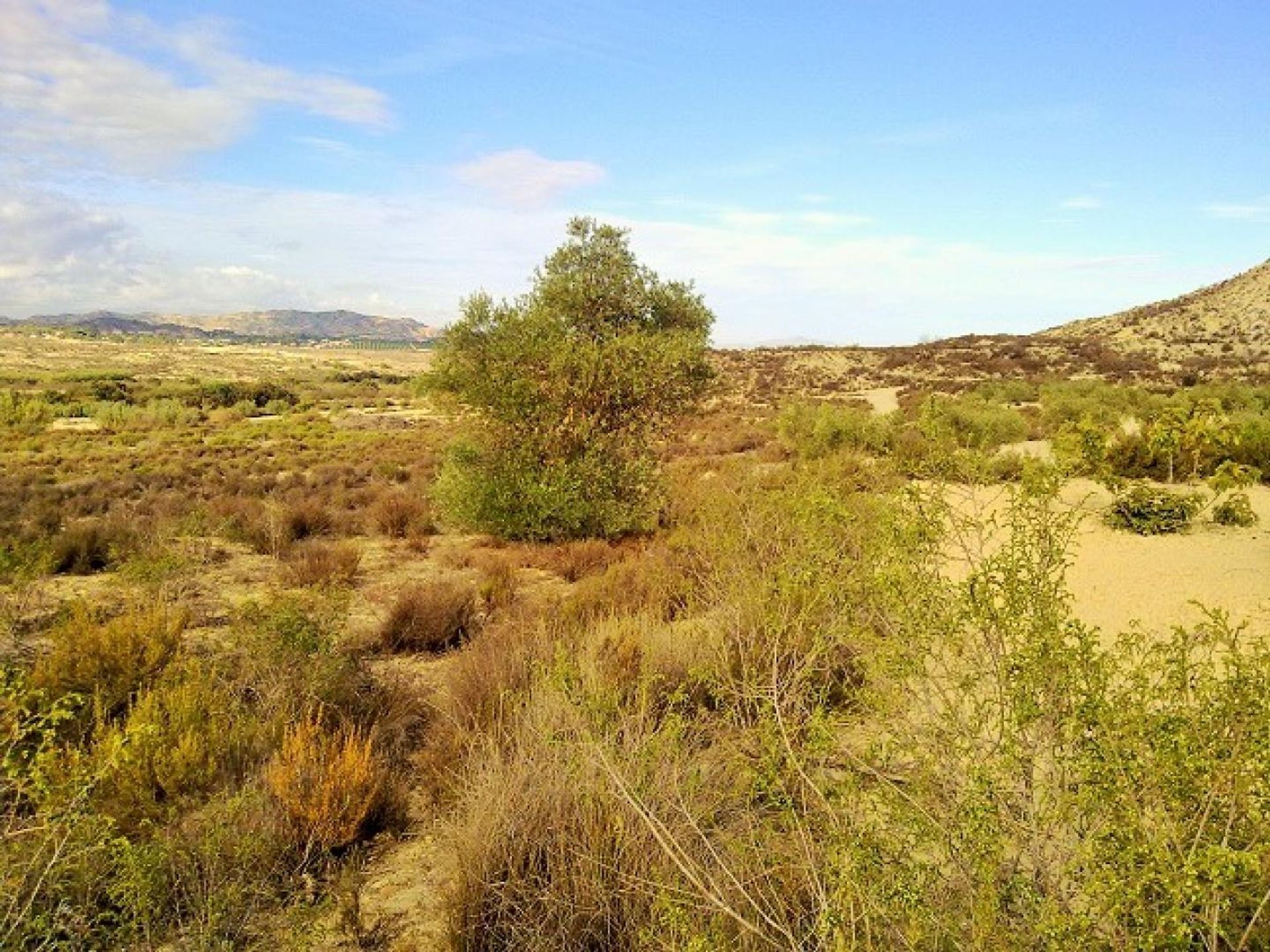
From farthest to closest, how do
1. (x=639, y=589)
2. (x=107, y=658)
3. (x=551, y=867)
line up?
(x=639, y=589)
(x=107, y=658)
(x=551, y=867)

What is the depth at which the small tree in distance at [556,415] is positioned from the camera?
12875 millimetres

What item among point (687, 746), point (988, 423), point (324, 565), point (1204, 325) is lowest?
point (324, 565)

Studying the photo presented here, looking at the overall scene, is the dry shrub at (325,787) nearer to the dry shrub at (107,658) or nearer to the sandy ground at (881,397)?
the dry shrub at (107,658)

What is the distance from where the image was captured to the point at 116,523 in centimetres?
1345

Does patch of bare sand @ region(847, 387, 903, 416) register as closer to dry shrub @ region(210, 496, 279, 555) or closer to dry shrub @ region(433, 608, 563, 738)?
dry shrub @ region(210, 496, 279, 555)

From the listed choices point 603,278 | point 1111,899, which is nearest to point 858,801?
point 1111,899

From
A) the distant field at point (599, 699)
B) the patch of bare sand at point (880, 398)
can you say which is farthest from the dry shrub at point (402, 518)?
the patch of bare sand at point (880, 398)

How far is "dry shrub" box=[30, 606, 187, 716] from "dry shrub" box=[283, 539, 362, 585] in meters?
3.25

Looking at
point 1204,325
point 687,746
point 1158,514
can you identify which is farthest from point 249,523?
point 1204,325

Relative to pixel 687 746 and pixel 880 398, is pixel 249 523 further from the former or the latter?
pixel 880 398

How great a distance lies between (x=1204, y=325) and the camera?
56.0m

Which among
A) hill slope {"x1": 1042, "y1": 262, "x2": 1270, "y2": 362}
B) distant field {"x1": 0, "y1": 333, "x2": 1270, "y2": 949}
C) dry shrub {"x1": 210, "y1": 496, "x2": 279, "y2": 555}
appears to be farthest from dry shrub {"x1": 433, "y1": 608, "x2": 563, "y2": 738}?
hill slope {"x1": 1042, "y1": 262, "x2": 1270, "y2": 362}

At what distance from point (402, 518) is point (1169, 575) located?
41.5 ft

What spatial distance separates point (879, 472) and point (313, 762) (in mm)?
6272
